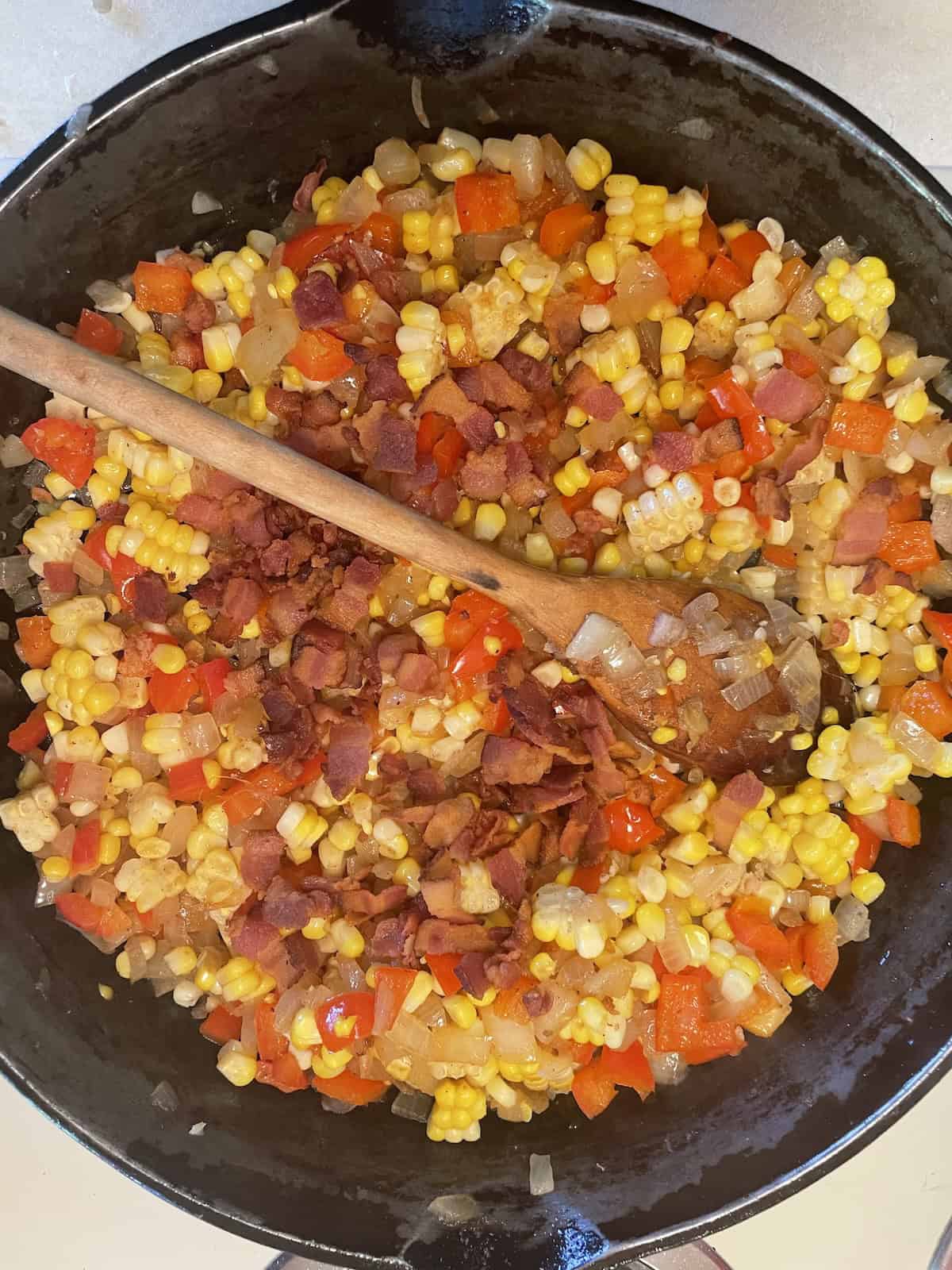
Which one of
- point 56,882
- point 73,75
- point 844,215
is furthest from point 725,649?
point 73,75

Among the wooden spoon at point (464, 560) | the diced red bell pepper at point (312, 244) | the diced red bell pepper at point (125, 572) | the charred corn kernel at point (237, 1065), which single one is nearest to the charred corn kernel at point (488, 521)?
the wooden spoon at point (464, 560)

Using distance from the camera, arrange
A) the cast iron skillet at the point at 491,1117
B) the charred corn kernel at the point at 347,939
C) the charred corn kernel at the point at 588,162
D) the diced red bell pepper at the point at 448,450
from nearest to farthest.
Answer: the cast iron skillet at the point at 491,1117, the charred corn kernel at the point at 588,162, the diced red bell pepper at the point at 448,450, the charred corn kernel at the point at 347,939

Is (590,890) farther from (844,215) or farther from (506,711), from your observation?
(844,215)

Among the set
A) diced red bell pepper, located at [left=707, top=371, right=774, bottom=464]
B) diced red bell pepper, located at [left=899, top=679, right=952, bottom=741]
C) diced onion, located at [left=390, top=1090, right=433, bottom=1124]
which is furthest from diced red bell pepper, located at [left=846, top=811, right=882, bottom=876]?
diced onion, located at [left=390, top=1090, right=433, bottom=1124]

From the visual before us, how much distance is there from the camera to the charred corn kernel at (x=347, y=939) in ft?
6.95

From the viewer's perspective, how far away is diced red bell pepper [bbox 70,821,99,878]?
6.91ft

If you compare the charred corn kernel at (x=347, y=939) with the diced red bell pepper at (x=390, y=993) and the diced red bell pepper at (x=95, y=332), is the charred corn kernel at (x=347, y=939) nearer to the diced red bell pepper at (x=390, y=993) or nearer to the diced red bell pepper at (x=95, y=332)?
the diced red bell pepper at (x=390, y=993)

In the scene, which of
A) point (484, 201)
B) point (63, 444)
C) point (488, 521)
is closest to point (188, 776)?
point (63, 444)

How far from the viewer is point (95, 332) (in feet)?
6.57

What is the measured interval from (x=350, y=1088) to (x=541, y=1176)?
0.46 meters

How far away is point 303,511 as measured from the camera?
2035 millimetres

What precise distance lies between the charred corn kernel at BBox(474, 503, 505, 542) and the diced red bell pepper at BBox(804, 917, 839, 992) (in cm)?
110

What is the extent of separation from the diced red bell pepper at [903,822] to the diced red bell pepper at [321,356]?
149 cm

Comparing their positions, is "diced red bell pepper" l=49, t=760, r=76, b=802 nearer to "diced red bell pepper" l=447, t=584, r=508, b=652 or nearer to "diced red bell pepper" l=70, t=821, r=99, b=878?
"diced red bell pepper" l=70, t=821, r=99, b=878
